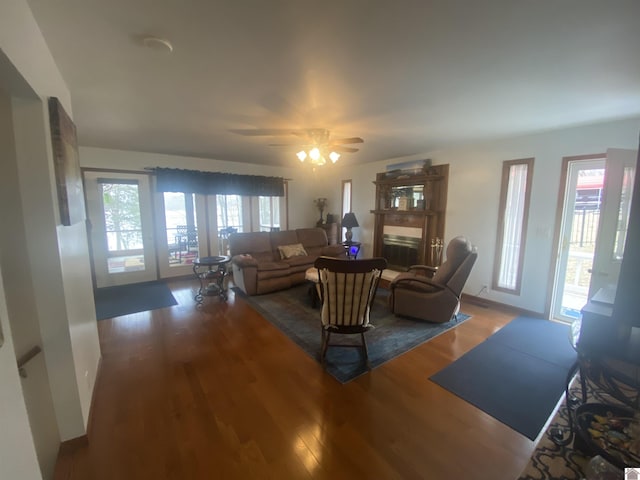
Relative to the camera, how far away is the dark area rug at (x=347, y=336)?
2.51m

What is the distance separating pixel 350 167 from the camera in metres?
6.12

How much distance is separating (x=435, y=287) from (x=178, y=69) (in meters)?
3.29

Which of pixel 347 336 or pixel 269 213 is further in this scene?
pixel 269 213

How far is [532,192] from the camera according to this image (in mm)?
3451

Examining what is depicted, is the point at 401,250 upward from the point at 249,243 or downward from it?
downward

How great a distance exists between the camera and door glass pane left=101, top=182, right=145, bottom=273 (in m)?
4.51

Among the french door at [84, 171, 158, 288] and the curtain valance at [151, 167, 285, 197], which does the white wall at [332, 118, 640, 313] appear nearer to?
the curtain valance at [151, 167, 285, 197]

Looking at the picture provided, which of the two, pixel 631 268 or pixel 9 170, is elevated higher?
pixel 9 170

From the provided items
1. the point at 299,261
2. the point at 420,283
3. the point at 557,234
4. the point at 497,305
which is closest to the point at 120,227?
the point at 299,261

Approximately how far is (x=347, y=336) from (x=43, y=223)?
8.51ft

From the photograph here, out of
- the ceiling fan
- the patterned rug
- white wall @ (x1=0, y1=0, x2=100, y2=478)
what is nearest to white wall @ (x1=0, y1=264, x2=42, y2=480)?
white wall @ (x1=0, y1=0, x2=100, y2=478)

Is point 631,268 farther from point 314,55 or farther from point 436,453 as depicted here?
point 314,55

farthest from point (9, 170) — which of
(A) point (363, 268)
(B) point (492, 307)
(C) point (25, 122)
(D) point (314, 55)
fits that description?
(B) point (492, 307)

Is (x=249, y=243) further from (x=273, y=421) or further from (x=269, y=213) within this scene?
(x=273, y=421)
